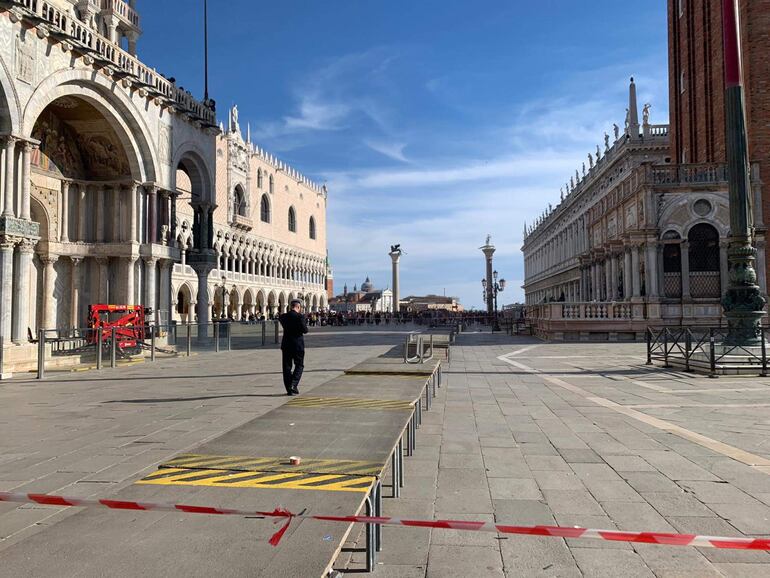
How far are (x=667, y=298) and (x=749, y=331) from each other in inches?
473

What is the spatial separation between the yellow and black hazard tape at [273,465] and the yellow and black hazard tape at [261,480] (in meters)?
0.06

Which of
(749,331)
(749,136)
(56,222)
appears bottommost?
(749,331)

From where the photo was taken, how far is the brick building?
87.0 feet

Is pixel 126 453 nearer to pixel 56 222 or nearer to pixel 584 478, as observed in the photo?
pixel 584 478

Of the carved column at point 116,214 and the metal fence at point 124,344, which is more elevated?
the carved column at point 116,214

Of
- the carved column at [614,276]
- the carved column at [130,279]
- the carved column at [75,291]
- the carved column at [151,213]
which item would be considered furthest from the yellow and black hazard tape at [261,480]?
the carved column at [614,276]

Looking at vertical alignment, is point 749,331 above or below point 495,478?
above

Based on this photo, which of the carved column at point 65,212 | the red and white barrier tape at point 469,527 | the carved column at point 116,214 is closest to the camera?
the red and white barrier tape at point 469,527

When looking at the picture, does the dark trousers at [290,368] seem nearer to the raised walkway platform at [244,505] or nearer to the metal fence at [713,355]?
the raised walkway platform at [244,505]

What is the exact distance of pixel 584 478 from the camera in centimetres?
479

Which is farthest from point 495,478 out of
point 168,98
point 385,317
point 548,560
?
point 385,317

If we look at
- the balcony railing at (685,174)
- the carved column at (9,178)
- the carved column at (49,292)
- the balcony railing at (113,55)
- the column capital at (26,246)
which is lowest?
the carved column at (49,292)

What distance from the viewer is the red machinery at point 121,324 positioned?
14.8 meters

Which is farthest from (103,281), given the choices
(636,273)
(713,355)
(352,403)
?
(636,273)
